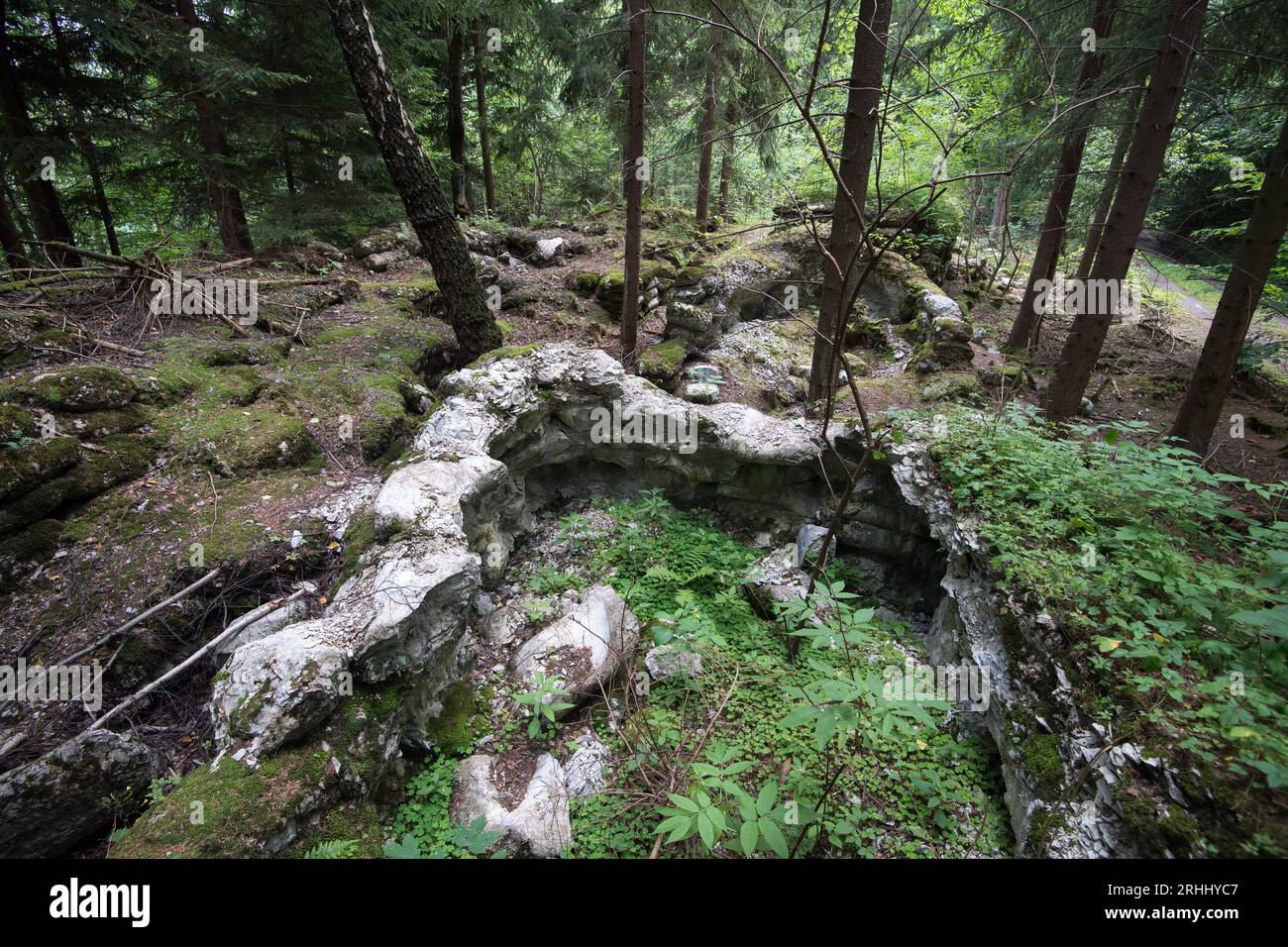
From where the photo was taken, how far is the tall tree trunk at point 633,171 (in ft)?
23.9

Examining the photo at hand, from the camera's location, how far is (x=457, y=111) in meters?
12.8

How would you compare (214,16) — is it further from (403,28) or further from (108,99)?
(403,28)

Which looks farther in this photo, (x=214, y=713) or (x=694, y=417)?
(x=694, y=417)

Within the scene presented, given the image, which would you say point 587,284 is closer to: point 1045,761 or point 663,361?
point 663,361

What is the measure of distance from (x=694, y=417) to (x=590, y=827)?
479 cm

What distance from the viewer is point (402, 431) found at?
267 inches

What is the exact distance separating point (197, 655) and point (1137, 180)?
1009 centimetres

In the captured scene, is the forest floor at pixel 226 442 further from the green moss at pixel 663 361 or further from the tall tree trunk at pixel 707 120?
the tall tree trunk at pixel 707 120

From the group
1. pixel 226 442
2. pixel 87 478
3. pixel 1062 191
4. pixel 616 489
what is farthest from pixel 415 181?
pixel 1062 191

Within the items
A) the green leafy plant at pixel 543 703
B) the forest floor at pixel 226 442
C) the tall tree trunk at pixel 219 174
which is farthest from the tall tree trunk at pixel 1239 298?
the tall tree trunk at pixel 219 174

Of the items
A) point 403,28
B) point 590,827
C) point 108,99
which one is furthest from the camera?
point 403,28

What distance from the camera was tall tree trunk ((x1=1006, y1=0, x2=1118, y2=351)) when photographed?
25.0 ft

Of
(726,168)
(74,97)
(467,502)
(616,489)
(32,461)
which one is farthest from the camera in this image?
(726,168)
